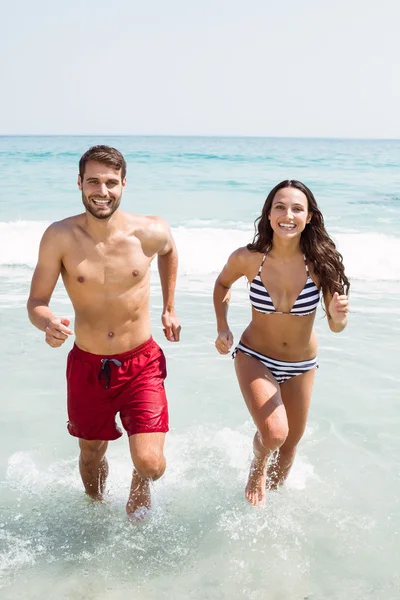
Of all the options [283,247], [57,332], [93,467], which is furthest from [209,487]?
[57,332]

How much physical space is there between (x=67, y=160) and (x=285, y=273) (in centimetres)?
2942

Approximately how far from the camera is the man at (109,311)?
12.4 ft

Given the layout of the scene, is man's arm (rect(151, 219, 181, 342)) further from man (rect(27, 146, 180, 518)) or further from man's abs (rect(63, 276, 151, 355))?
man's abs (rect(63, 276, 151, 355))

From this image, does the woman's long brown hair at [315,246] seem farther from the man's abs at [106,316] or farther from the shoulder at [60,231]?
the shoulder at [60,231]

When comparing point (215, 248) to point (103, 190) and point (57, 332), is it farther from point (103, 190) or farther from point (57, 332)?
point (57, 332)

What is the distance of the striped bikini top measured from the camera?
410 centimetres

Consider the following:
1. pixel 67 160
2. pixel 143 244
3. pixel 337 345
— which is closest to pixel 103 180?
pixel 143 244

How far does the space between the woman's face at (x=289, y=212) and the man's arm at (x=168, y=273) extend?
2.13 ft

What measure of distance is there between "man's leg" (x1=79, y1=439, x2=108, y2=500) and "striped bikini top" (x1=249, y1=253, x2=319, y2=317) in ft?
4.17

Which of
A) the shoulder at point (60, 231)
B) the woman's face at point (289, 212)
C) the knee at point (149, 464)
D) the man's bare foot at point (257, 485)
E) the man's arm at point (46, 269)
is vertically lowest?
the man's bare foot at point (257, 485)

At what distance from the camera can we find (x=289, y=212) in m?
4.02

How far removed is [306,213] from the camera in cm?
407

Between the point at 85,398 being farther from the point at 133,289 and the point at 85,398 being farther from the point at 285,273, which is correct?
the point at 285,273

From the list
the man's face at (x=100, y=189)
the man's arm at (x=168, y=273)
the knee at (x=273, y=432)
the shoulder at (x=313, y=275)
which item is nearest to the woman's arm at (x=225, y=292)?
the man's arm at (x=168, y=273)
